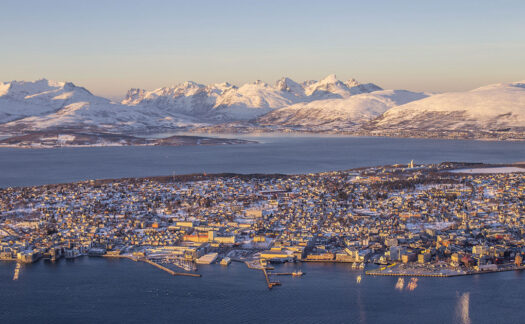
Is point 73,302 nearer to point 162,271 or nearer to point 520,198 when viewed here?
point 162,271

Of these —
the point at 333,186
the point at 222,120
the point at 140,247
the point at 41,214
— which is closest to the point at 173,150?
the point at 333,186

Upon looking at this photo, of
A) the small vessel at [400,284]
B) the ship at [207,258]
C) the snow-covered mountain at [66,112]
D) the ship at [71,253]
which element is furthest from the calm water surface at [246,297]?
the snow-covered mountain at [66,112]

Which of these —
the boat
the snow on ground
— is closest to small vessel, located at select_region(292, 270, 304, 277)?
the boat

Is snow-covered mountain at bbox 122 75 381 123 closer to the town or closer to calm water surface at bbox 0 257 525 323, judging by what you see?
the town

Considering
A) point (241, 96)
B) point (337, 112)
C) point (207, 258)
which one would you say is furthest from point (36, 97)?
point (207, 258)

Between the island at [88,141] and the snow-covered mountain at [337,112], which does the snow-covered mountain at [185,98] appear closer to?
the snow-covered mountain at [337,112]

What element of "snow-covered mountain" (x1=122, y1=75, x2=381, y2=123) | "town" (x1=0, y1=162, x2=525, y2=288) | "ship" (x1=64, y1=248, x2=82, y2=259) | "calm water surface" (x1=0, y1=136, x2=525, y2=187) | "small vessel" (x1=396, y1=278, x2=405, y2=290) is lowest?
"small vessel" (x1=396, y1=278, x2=405, y2=290)

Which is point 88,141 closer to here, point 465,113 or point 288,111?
point 465,113
